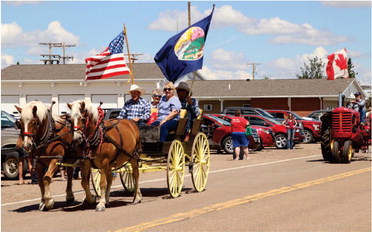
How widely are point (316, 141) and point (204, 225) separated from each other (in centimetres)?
3309

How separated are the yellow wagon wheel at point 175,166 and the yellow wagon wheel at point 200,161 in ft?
2.05

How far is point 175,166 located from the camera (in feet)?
47.8

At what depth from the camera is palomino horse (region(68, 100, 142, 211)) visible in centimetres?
1222

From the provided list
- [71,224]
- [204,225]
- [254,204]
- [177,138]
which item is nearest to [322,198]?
[254,204]

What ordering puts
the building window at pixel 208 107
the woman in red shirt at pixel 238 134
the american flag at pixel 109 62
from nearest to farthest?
the american flag at pixel 109 62, the woman in red shirt at pixel 238 134, the building window at pixel 208 107

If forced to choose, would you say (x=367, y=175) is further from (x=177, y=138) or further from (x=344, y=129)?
Result: (x=177, y=138)

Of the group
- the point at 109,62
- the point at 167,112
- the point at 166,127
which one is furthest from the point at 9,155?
the point at 166,127

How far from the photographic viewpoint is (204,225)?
10.6m

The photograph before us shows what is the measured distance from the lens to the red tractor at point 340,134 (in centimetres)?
2452

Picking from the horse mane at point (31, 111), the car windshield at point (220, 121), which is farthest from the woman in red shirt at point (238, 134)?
the horse mane at point (31, 111)

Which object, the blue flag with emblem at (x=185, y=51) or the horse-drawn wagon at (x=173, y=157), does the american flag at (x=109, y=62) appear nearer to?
the blue flag with emblem at (x=185, y=51)

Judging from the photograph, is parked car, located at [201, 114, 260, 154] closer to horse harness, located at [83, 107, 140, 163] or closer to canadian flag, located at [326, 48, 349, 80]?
canadian flag, located at [326, 48, 349, 80]

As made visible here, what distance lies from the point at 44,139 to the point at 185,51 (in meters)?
5.57

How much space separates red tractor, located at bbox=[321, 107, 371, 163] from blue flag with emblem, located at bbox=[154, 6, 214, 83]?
9.13 meters
